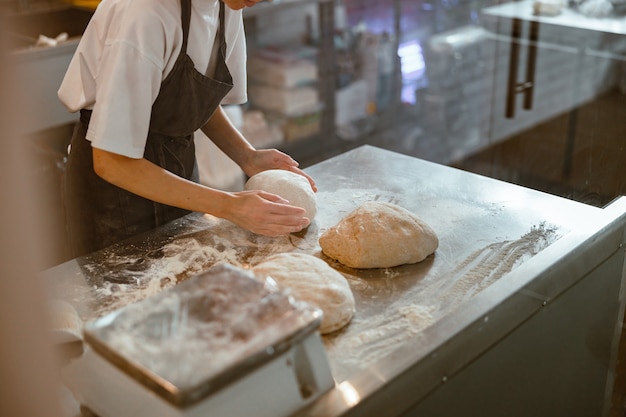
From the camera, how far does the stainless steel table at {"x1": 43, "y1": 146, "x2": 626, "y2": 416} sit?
1.13 m

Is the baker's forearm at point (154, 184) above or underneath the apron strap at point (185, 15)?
underneath

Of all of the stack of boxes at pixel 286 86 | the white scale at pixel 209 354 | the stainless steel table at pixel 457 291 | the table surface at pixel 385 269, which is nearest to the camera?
the white scale at pixel 209 354

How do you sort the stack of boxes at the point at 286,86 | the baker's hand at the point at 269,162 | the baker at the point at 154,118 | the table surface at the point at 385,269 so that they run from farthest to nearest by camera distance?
the stack of boxes at the point at 286,86 < the baker's hand at the point at 269,162 < the baker at the point at 154,118 < the table surface at the point at 385,269

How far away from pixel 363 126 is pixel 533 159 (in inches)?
39.5

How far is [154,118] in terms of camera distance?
5.24 feet

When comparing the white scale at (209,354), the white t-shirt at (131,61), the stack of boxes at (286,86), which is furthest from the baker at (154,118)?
the stack of boxes at (286,86)

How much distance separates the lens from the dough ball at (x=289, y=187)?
1578 mm

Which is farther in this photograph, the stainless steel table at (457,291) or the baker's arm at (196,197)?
the baker's arm at (196,197)

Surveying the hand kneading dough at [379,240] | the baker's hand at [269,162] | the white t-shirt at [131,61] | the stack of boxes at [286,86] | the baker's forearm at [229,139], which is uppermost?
the white t-shirt at [131,61]

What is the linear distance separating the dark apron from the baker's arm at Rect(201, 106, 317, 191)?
0.09 m

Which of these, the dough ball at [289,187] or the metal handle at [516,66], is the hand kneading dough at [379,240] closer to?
the dough ball at [289,187]

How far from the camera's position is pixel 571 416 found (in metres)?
1.61

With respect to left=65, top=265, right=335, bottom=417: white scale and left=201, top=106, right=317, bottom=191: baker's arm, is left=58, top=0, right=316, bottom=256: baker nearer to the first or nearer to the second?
left=201, top=106, right=317, bottom=191: baker's arm

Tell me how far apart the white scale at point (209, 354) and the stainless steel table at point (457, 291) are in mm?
82
